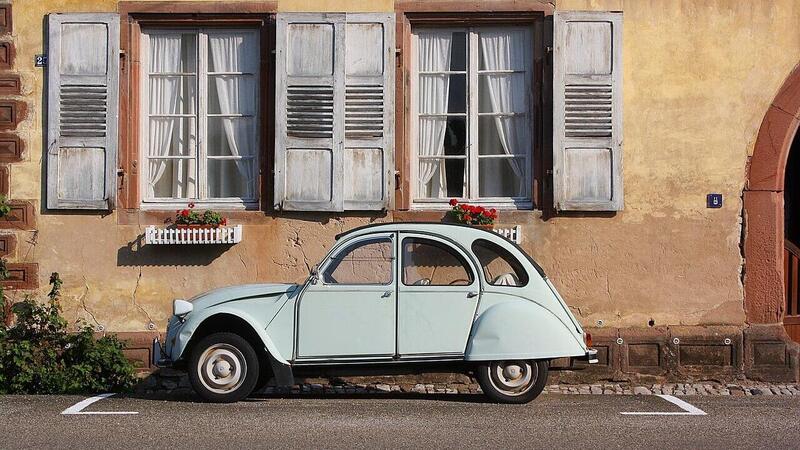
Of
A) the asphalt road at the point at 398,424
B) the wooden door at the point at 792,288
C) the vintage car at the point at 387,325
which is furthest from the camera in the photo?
the wooden door at the point at 792,288

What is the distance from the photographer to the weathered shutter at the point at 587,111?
12148 mm

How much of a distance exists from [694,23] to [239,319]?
17.2 ft

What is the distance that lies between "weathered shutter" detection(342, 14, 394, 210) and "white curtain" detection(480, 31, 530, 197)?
0.99 metres

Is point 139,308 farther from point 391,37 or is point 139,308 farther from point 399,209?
point 391,37

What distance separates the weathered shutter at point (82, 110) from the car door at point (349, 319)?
125 inches

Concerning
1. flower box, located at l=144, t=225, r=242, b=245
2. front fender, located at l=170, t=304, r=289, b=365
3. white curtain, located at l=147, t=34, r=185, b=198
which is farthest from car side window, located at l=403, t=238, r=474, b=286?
white curtain, located at l=147, t=34, r=185, b=198

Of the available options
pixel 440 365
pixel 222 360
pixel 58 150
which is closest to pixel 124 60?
pixel 58 150

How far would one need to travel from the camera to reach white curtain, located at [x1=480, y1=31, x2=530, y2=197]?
495 inches

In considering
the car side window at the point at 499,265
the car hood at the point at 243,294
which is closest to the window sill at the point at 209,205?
the car hood at the point at 243,294

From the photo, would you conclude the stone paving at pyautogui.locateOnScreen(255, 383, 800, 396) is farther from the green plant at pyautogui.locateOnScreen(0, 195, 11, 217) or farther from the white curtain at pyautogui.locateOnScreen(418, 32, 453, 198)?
the green plant at pyautogui.locateOnScreen(0, 195, 11, 217)

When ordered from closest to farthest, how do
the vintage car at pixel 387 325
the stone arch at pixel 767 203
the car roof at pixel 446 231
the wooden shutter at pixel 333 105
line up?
the vintage car at pixel 387 325 < the car roof at pixel 446 231 < the stone arch at pixel 767 203 < the wooden shutter at pixel 333 105

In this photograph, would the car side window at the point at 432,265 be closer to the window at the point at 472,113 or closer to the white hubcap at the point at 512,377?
the white hubcap at the point at 512,377

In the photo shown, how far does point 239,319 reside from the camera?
33.0 ft

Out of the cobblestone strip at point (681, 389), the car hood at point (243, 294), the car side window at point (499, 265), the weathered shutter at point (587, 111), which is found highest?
the weathered shutter at point (587, 111)
